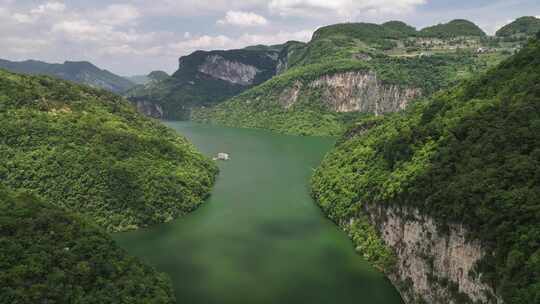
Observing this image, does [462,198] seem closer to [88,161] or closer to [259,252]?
[259,252]

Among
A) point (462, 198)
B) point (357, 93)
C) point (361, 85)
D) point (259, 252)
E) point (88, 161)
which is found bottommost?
point (259, 252)

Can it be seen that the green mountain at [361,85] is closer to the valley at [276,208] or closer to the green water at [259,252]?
the valley at [276,208]

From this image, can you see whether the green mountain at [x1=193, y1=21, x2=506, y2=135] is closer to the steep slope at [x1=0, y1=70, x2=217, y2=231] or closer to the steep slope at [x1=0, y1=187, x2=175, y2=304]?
the steep slope at [x1=0, y1=70, x2=217, y2=231]

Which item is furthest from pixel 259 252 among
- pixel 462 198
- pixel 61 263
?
pixel 462 198

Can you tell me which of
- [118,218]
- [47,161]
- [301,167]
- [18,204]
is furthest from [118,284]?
[301,167]

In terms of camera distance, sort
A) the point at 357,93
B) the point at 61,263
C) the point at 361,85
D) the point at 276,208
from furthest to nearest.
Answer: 1. the point at 357,93
2. the point at 361,85
3. the point at 276,208
4. the point at 61,263

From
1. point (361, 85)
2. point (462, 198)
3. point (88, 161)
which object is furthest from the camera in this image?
point (361, 85)
